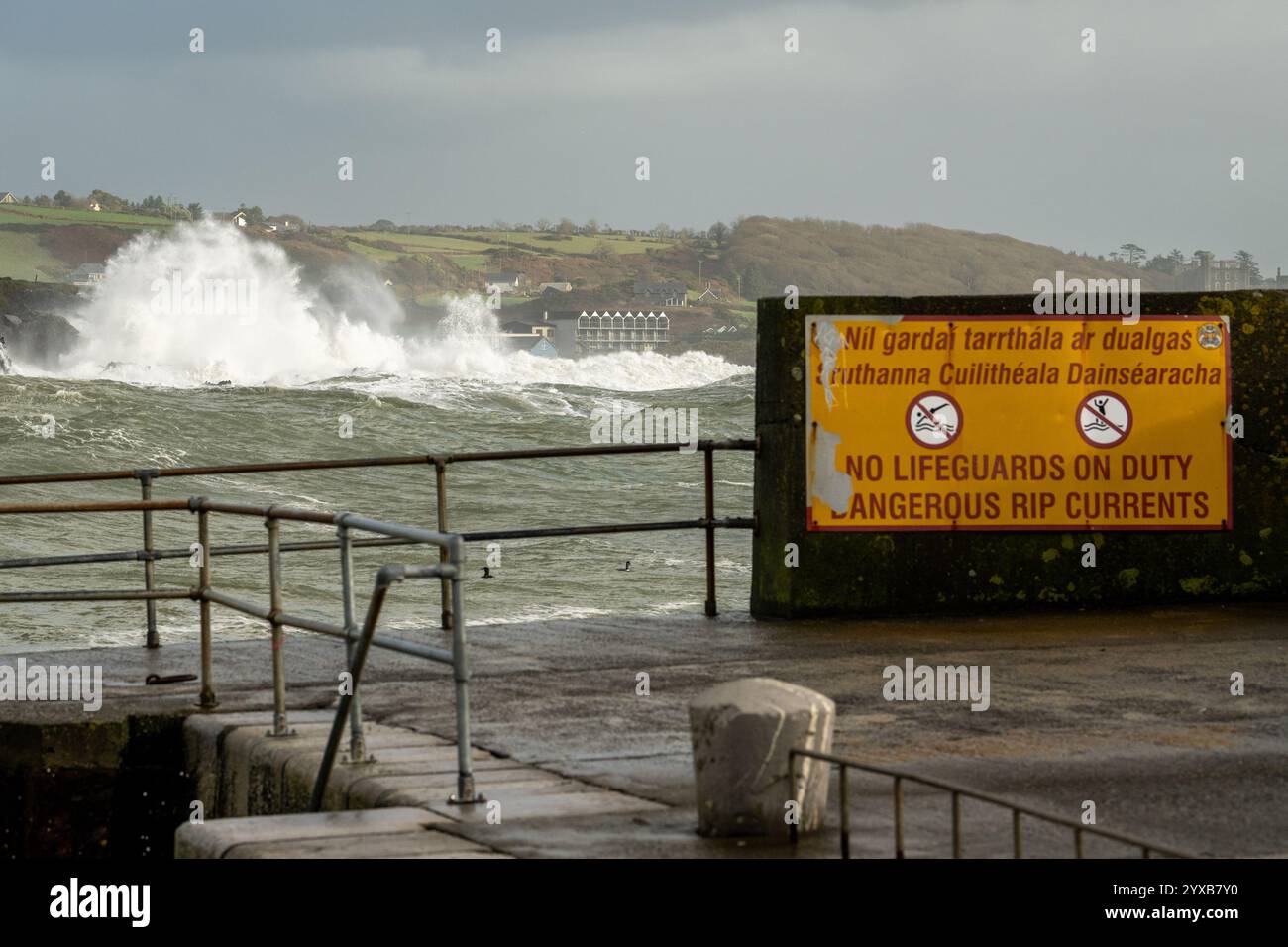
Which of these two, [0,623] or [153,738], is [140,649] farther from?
[0,623]

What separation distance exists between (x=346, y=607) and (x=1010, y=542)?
4.94 meters

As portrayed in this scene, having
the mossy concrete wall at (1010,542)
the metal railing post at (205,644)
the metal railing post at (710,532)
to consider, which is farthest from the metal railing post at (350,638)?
the mossy concrete wall at (1010,542)

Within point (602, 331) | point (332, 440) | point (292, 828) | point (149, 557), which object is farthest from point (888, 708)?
point (602, 331)

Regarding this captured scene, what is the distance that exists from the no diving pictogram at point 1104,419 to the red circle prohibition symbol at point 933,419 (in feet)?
2.27

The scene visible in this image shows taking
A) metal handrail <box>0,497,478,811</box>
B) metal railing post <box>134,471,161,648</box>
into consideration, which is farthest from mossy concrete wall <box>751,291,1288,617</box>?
metal handrail <box>0,497,478,811</box>

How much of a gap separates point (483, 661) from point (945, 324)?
127 inches

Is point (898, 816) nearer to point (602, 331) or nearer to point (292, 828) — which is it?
point (292, 828)

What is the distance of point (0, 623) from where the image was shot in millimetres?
22547

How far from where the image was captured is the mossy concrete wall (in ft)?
34.4

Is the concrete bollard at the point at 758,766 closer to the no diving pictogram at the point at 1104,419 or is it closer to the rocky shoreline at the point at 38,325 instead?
the no diving pictogram at the point at 1104,419

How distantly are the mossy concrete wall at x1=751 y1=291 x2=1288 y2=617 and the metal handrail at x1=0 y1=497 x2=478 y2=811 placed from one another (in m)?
3.52

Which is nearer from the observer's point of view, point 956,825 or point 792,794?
point 956,825

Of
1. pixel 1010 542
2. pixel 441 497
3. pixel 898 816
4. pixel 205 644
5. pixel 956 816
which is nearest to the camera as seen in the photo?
pixel 956 816

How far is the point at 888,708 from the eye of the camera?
780cm
